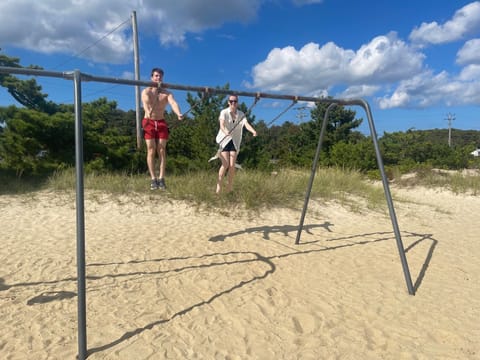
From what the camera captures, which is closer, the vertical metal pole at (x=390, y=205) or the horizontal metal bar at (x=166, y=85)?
the horizontal metal bar at (x=166, y=85)

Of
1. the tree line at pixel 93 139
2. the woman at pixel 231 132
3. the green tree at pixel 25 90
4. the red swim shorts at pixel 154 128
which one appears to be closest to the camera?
the red swim shorts at pixel 154 128

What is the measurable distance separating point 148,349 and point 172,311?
465mm

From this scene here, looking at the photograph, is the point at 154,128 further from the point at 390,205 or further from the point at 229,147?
the point at 390,205

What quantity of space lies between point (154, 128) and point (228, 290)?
1.72 metres

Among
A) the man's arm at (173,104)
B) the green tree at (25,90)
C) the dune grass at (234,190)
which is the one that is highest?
the green tree at (25,90)

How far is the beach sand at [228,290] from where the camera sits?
2125 mm

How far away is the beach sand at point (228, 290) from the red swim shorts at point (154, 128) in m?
1.31

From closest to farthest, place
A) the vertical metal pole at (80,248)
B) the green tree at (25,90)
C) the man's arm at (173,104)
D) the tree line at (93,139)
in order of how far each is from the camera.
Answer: the vertical metal pole at (80,248)
the man's arm at (173,104)
the tree line at (93,139)
the green tree at (25,90)

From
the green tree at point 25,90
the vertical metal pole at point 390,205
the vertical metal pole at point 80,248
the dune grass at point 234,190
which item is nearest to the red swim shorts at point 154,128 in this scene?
the vertical metal pole at point 80,248

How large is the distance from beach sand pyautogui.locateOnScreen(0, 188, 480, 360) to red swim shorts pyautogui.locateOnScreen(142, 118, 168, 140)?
131 centimetres

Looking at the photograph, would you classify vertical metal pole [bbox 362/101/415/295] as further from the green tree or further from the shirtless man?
the green tree

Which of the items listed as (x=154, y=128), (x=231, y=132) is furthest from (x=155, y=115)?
(x=231, y=132)

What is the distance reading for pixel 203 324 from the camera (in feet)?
7.64

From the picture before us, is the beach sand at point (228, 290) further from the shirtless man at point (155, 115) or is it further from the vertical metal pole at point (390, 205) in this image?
the shirtless man at point (155, 115)
